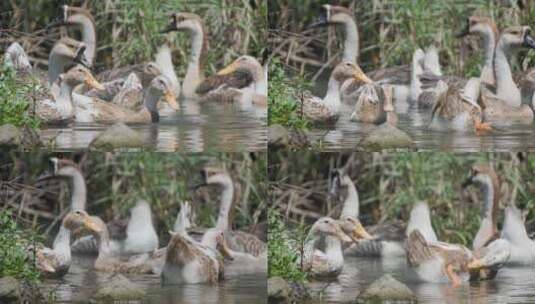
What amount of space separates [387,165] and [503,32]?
0.87m

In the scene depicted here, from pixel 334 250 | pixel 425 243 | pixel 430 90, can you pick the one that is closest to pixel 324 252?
pixel 334 250

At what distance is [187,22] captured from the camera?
9688 millimetres

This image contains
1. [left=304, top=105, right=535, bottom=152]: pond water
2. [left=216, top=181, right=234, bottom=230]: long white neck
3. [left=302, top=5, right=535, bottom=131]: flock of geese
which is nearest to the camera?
[left=304, top=105, right=535, bottom=152]: pond water

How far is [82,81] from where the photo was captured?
31.8 feet

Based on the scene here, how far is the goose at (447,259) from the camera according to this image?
31.2 feet

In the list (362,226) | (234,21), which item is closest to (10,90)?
(234,21)

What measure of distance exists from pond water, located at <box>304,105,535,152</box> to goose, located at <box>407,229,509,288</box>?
463 mm

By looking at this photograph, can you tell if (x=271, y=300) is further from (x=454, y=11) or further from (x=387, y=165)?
(x=454, y=11)

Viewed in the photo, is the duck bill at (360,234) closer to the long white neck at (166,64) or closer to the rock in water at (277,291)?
the rock in water at (277,291)

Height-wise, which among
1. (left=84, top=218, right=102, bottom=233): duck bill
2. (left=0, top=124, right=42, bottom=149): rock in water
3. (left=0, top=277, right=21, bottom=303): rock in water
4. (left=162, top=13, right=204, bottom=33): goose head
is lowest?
(left=0, top=277, right=21, bottom=303): rock in water

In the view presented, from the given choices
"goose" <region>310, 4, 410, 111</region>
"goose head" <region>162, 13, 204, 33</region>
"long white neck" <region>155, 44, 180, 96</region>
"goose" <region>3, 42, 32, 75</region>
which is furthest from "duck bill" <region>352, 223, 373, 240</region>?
"goose" <region>3, 42, 32, 75</region>

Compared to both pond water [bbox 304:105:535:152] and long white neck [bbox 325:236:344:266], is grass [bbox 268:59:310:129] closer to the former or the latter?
pond water [bbox 304:105:535:152]

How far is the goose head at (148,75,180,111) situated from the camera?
31.7 feet

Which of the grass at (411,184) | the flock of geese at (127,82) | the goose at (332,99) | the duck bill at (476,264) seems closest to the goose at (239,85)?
the flock of geese at (127,82)
